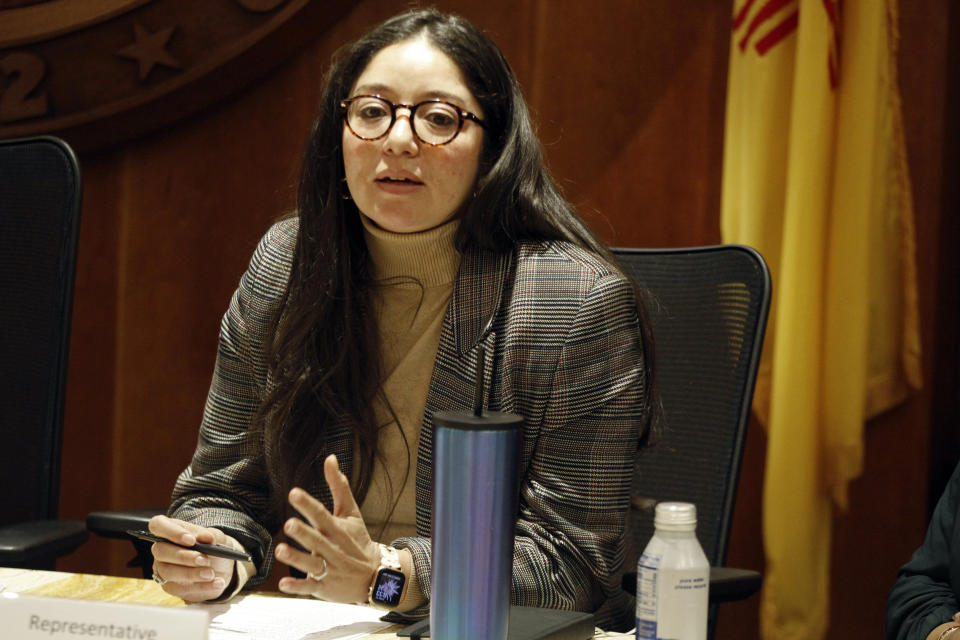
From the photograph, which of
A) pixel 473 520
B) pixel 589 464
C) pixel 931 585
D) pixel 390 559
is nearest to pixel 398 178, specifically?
pixel 589 464

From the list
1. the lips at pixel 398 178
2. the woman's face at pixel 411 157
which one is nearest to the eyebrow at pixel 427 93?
the woman's face at pixel 411 157

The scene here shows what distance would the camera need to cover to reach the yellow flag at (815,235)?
7.28 feet

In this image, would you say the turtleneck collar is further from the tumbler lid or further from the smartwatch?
the tumbler lid

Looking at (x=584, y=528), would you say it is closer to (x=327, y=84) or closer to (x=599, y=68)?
(x=327, y=84)

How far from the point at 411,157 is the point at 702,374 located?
1.85 ft

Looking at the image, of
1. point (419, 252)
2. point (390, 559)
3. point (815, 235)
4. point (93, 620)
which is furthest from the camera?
point (815, 235)

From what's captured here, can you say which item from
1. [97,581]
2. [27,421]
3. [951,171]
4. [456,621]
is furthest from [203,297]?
[456,621]

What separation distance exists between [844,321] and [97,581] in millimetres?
1568

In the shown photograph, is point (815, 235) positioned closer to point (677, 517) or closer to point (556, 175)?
point (556, 175)

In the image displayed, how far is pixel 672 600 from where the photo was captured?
865mm

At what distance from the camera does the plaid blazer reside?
56.3 inches

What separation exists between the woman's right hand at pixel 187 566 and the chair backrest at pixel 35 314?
664 millimetres

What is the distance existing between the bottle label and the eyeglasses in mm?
900

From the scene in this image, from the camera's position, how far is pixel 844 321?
88.3 inches
